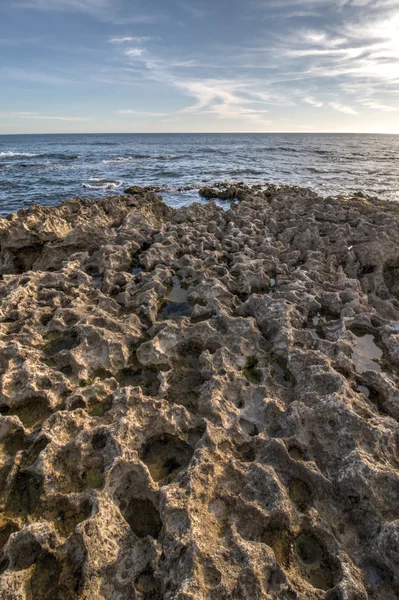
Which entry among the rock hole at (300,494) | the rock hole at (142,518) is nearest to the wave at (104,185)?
the rock hole at (142,518)

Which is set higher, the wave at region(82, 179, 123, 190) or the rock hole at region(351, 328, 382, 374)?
the wave at region(82, 179, 123, 190)

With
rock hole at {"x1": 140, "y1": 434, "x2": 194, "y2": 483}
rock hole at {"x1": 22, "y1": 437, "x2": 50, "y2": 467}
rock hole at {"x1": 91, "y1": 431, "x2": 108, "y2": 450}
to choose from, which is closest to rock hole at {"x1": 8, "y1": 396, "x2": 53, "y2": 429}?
rock hole at {"x1": 22, "y1": 437, "x2": 50, "y2": 467}

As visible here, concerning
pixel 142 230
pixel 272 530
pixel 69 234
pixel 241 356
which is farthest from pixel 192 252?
pixel 272 530

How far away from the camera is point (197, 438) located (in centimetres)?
507

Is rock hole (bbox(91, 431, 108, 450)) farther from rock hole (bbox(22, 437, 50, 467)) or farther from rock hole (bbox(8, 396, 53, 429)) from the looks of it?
rock hole (bbox(8, 396, 53, 429))

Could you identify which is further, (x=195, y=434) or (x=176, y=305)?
(x=176, y=305)

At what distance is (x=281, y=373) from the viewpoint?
6449mm

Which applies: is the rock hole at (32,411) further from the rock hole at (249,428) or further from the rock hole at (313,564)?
the rock hole at (313,564)

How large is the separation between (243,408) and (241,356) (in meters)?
1.32

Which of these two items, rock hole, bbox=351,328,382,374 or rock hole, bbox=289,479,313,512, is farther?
rock hole, bbox=351,328,382,374

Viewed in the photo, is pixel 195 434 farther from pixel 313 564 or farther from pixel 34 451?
pixel 34 451

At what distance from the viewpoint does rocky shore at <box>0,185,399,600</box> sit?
3.52 meters

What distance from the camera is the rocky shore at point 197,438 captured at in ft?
11.6

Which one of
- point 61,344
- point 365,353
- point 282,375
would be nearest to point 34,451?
point 61,344
